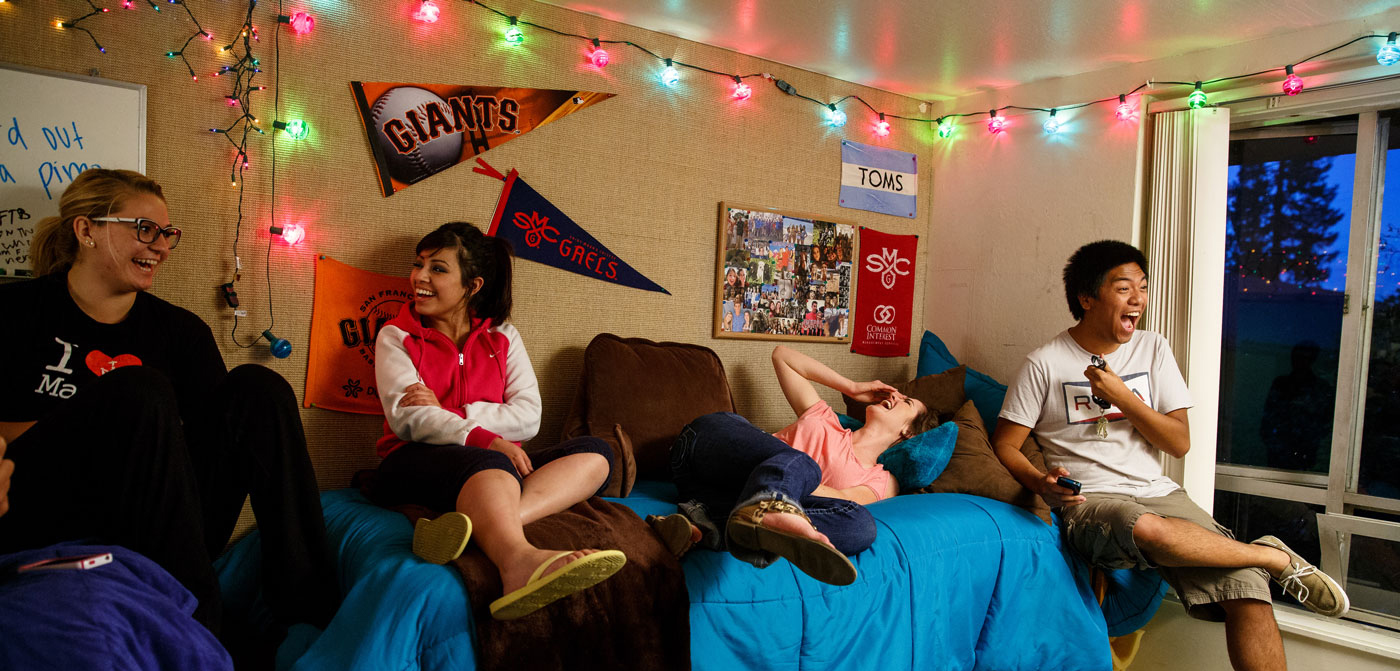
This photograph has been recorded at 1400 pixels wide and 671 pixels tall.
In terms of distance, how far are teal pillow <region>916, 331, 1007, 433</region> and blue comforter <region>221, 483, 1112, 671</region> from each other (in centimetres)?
56

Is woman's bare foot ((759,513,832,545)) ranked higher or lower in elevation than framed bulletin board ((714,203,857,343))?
lower

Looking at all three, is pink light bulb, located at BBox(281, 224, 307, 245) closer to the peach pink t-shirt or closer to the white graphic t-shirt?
the peach pink t-shirt

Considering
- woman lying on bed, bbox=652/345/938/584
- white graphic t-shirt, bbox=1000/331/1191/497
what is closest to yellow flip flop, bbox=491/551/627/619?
woman lying on bed, bbox=652/345/938/584

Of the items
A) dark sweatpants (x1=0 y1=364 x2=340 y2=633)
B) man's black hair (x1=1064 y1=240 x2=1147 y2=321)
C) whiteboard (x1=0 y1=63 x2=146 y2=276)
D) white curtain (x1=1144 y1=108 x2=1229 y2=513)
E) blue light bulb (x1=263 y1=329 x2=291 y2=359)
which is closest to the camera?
dark sweatpants (x1=0 y1=364 x2=340 y2=633)

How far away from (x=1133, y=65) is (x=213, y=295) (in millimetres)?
3292

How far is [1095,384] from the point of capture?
2.49 m

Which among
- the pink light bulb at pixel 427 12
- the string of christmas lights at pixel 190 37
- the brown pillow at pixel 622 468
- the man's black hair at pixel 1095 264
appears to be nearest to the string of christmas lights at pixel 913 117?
the pink light bulb at pixel 427 12

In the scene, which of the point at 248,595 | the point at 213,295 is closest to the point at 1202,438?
the point at 248,595

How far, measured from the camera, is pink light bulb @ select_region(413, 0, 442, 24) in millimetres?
2553

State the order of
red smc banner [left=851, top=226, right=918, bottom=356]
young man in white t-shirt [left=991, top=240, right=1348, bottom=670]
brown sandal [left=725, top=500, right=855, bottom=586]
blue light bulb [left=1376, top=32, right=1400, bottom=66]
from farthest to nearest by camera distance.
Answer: red smc banner [left=851, top=226, right=918, bottom=356] → blue light bulb [left=1376, top=32, right=1400, bottom=66] → young man in white t-shirt [left=991, top=240, right=1348, bottom=670] → brown sandal [left=725, top=500, right=855, bottom=586]

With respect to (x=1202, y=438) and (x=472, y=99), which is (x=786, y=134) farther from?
(x=1202, y=438)

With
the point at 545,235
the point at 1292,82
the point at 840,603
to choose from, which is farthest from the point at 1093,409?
the point at 545,235

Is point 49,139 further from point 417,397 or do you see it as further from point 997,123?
point 997,123

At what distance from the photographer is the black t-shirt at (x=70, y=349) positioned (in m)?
1.75
